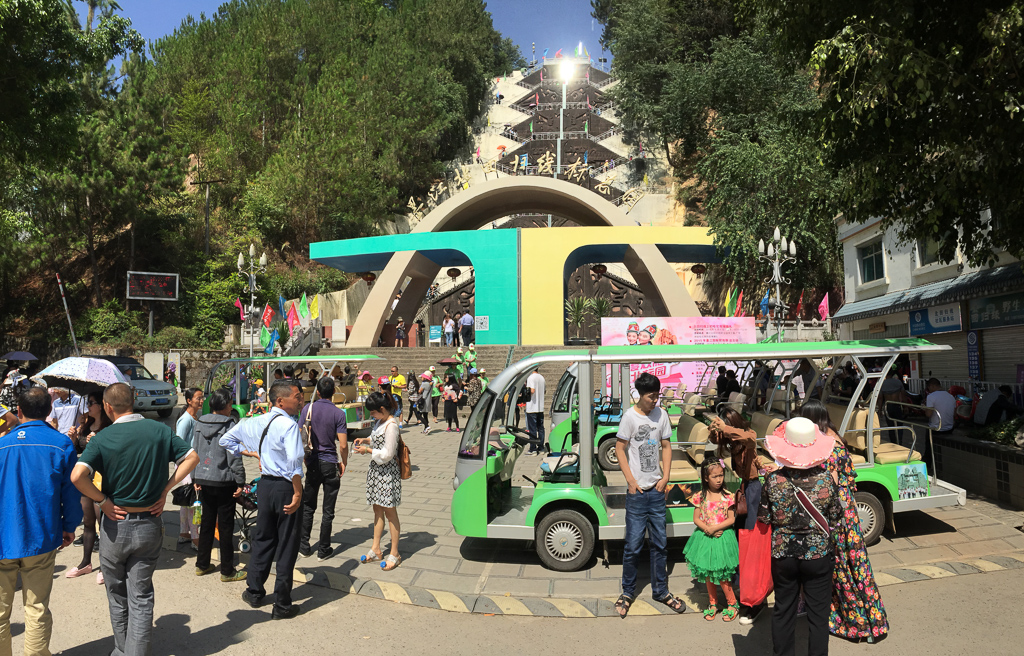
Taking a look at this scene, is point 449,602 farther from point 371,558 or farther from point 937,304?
point 937,304

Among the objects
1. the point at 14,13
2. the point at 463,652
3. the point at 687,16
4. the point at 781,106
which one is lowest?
the point at 463,652

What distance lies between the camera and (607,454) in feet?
37.4

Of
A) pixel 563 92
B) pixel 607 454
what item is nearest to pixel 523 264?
pixel 607 454

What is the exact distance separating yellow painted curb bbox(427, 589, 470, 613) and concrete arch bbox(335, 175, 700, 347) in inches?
752

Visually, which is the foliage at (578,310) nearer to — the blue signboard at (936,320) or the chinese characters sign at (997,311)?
the blue signboard at (936,320)

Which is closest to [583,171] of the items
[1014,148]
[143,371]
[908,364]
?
[908,364]

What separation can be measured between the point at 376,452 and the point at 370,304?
19542mm

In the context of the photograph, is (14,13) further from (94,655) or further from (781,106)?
(781,106)

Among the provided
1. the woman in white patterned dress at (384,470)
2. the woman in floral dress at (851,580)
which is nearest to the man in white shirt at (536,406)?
the woman in white patterned dress at (384,470)

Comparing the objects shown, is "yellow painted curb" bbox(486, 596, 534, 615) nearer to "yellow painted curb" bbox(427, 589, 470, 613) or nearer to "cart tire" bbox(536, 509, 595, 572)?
"yellow painted curb" bbox(427, 589, 470, 613)

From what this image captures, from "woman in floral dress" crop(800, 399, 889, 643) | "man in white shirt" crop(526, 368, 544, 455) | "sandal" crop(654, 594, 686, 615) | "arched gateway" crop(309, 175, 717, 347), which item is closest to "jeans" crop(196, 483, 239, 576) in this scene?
"sandal" crop(654, 594, 686, 615)

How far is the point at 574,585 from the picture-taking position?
19.4 feet

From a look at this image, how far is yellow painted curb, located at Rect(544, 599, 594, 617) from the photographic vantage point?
5.28 metres

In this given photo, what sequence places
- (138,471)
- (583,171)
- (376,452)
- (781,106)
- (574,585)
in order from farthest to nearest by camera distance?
(583,171)
(781,106)
(376,452)
(574,585)
(138,471)
